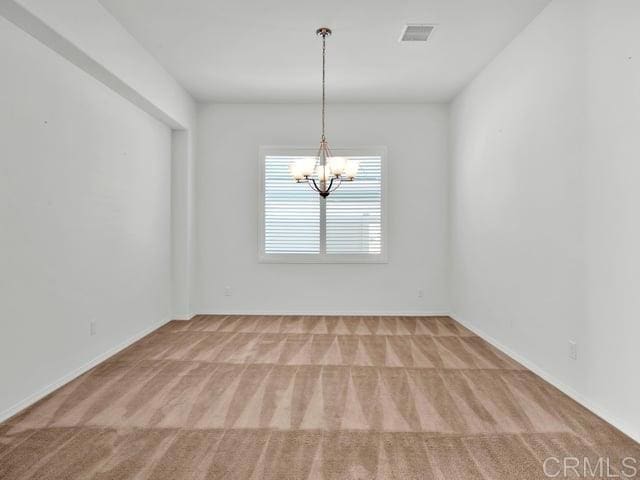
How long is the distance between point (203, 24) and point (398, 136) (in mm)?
3261

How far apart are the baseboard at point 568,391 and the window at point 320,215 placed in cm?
213

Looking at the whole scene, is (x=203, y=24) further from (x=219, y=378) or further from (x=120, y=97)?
(x=219, y=378)

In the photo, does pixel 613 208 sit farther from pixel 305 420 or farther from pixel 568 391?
pixel 305 420

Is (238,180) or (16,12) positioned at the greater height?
(16,12)

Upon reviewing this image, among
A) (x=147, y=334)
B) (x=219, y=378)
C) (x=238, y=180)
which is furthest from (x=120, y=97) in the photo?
(x=219, y=378)

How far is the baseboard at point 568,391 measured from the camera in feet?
8.34

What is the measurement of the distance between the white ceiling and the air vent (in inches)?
2.6

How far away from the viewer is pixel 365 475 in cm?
211

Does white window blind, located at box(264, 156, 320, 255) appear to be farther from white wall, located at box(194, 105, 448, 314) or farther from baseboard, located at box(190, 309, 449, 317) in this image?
baseboard, located at box(190, 309, 449, 317)

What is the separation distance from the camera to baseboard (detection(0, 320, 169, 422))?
2752 millimetres

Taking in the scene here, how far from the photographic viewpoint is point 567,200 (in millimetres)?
3229
